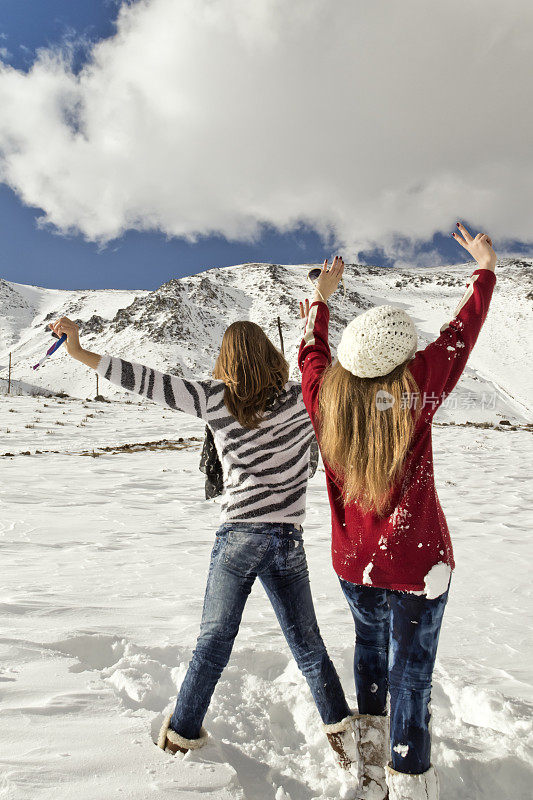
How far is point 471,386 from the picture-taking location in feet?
132

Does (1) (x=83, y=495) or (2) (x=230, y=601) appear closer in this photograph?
(2) (x=230, y=601)

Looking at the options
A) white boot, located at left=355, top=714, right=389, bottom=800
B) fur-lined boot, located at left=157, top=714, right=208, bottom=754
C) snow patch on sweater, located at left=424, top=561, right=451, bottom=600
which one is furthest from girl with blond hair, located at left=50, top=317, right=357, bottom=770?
snow patch on sweater, located at left=424, top=561, right=451, bottom=600

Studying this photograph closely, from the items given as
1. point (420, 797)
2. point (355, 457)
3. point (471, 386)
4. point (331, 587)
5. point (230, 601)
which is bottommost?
point (331, 587)

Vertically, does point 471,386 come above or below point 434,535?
above

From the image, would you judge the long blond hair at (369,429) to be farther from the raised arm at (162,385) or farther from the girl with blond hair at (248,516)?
the raised arm at (162,385)

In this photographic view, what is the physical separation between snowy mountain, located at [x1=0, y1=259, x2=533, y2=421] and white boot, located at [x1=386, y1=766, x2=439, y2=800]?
3172cm

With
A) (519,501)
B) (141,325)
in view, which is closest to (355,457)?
(519,501)

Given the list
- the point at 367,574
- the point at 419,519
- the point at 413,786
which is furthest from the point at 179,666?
the point at 419,519

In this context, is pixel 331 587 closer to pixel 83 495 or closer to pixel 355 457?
pixel 355 457

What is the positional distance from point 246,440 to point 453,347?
967 millimetres

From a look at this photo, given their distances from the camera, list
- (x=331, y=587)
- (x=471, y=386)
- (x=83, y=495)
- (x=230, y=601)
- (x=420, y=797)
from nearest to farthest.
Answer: (x=420, y=797), (x=230, y=601), (x=331, y=587), (x=83, y=495), (x=471, y=386)

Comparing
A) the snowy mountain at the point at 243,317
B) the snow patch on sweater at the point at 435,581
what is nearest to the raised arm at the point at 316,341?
the snow patch on sweater at the point at 435,581

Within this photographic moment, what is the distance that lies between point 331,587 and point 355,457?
3.28 metres

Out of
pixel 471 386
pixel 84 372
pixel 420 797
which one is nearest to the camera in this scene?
pixel 420 797
